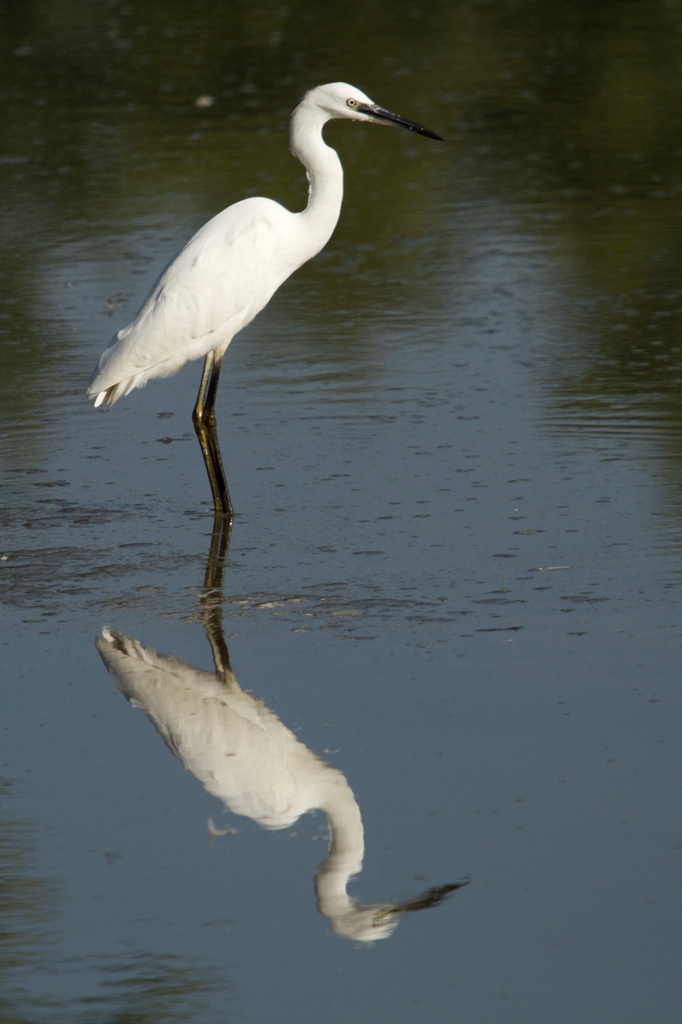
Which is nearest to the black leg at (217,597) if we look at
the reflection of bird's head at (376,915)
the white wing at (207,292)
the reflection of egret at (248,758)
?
the reflection of egret at (248,758)

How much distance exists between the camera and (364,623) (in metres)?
4.65

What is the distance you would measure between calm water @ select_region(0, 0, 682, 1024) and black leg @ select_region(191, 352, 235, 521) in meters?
0.13

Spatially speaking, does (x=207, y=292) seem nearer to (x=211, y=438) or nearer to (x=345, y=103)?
(x=211, y=438)

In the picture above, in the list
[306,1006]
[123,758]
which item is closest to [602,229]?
[123,758]

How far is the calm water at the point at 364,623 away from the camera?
3086 millimetres

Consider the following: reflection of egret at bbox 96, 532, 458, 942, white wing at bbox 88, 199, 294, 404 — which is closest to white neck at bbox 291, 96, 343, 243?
white wing at bbox 88, 199, 294, 404

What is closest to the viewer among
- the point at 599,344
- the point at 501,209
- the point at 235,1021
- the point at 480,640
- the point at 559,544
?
the point at 235,1021

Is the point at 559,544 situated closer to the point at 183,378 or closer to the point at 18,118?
the point at 183,378

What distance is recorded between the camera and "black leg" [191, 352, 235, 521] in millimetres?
5758

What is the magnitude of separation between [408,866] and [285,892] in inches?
10.7

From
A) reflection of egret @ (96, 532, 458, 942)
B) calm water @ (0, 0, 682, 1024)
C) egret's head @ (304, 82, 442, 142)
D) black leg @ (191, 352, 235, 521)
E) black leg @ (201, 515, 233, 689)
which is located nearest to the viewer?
calm water @ (0, 0, 682, 1024)

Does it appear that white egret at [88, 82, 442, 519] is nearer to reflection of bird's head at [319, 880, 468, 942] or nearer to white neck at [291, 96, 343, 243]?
white neck at [291, 96, 343, 243]

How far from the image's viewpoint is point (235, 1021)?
9.45ft

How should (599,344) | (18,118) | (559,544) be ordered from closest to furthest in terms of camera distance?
(559,544) < (599,344) < (18,118)
